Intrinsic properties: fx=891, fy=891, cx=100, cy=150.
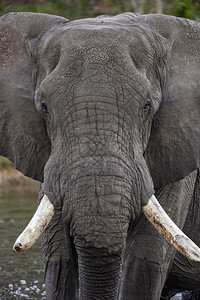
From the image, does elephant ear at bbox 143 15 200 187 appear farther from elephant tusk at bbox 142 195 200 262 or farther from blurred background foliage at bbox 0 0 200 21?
blurred background foliage at bbox 0 0 200 21

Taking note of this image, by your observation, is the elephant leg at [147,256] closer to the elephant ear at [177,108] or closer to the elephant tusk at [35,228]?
the elephant ear at [177,108]

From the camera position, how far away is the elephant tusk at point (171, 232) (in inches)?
157

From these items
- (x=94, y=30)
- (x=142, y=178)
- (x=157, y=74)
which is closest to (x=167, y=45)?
(x=157, y=74)

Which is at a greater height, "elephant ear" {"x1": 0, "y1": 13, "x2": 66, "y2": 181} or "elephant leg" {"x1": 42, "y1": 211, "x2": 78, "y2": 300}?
"elephant ear" {"x1": 0, "y1": 13, "x2": 66, "y2": 181}

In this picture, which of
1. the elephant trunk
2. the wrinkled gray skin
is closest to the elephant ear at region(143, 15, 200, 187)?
the wrinkled gray skin

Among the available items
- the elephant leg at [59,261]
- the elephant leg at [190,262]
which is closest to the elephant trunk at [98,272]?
the elephant leg at [59,261]

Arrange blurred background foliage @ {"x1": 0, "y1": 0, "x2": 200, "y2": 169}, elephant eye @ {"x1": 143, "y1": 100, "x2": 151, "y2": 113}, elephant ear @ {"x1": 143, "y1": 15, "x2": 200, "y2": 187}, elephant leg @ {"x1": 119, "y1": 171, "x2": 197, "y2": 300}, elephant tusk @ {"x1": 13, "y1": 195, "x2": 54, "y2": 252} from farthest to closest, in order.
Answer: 1. blurred background foliage @ {"x1": 0, "y1": 0, "x2": 200, "y2": 169}
2. elephant leg @ {"x1": 119, "y1": 171, "x2": 197, "y2": 300}
3. elephant ear @ {"x1": 143, "y1": 15, "x2": 200, "y2": 187}
4. elephant eye @ {"x1": 143, "y1": 100, "x2": 151, "y2": 113}
5. elephant tusk @ {"x1": 13, "y1": 195, "x2": 54, "y2": 252}

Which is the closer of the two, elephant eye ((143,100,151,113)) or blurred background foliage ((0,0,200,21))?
elephant eye ((143,100,151,113))

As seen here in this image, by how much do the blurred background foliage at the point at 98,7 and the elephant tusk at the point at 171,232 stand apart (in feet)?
29.6

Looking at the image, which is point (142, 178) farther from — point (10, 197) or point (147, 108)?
point (10, 197)

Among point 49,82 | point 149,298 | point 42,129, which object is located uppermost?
point 49,82

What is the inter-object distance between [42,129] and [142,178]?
725 millimetres

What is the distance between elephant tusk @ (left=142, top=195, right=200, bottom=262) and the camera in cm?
399

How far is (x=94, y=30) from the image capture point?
4.34 metres
